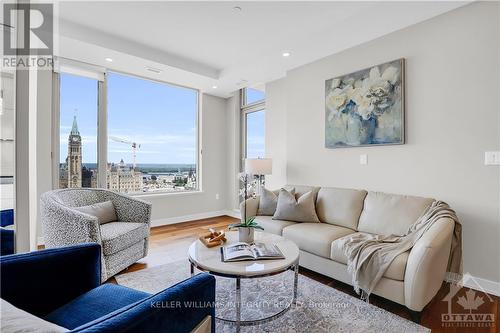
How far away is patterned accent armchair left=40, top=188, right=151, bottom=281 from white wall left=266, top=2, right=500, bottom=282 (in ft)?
8.44

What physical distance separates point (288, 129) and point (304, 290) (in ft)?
7.86

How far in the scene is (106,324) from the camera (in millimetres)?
727

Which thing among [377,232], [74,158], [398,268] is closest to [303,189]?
[377,232]

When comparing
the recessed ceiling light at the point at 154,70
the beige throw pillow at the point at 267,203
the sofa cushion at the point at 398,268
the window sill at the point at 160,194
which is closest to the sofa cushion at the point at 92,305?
the sofa cushion at the point at 398,268

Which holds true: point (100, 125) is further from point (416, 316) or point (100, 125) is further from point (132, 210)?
point (416, 316)

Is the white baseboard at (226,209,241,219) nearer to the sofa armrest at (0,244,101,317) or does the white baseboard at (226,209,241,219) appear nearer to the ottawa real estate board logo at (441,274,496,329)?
the ottawa real estate board logo at (441,274,496,329)

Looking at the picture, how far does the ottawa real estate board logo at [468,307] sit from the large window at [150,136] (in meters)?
4.30

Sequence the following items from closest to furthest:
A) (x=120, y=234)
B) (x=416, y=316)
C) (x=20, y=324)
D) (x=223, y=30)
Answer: (x=20, y=324)
(x=416, y=316)
(x=120, y=234)
(x=223, y=30)

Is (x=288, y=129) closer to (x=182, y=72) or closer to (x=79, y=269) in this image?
(x=182, y=72)

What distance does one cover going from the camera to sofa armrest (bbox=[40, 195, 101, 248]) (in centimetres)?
218

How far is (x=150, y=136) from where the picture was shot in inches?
180

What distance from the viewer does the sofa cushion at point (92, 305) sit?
115 centimetres

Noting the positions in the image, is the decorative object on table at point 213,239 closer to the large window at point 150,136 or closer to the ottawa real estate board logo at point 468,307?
the ottawa real estate board logo at point 468,307

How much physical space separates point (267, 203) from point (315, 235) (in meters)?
0.92
